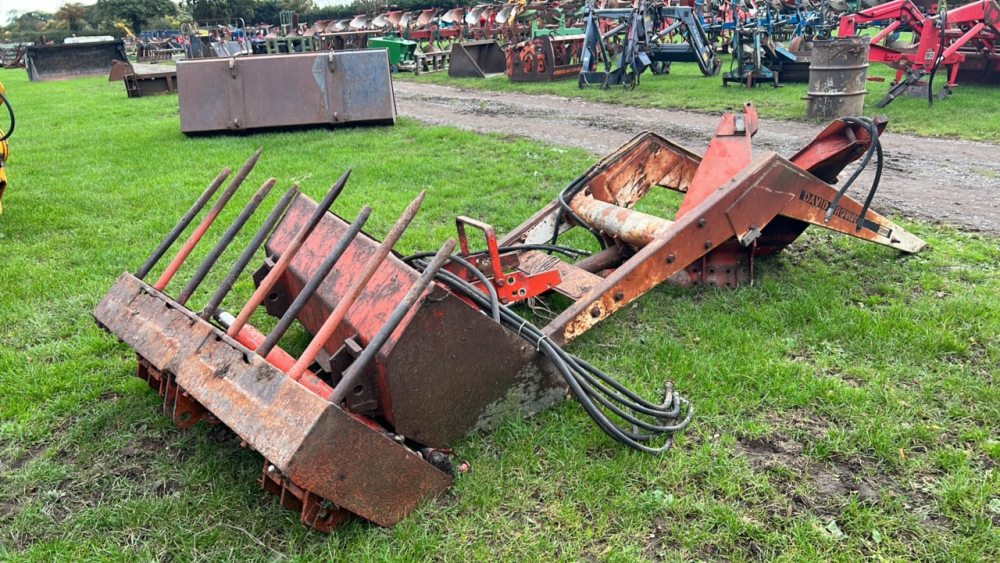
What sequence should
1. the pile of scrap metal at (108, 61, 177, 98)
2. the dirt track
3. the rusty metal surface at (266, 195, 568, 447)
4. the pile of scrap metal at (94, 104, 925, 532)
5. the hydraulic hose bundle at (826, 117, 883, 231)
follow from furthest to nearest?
the pile of scrap metal at (108, 61, 177, 98) < the dirt track < the hydraulic hose bundle at (826, 117, 883, 231) < the rusty metal surface at (266, 195, 568, 447) < the pile of scrap metal at (94, 104, 925, 532)

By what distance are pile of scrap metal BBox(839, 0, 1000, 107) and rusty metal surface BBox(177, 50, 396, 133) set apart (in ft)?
27.4

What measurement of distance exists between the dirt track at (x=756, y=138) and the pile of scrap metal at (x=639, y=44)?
6.32ft

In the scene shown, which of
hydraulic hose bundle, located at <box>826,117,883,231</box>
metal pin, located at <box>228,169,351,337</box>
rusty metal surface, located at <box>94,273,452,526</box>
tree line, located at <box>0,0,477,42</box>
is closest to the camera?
rusty metal surface, located at <box>94,273,452,526</box>

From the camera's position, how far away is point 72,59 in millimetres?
27656

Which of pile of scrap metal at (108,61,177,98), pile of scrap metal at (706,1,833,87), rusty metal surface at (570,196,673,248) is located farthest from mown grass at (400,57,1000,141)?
pile of scrap metal at (108,61,177,98)

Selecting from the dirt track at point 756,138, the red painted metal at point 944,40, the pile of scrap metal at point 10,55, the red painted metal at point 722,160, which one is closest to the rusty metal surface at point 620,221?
the red painted metal at point 722,160

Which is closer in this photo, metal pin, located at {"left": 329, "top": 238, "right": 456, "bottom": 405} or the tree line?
metal pin, located at {"left": 329, "top": 238, "right": 456, "bottom": 405}

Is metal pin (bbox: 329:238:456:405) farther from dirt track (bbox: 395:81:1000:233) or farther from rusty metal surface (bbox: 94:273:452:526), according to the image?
dirt track (bbox: 395:81:1000:233)

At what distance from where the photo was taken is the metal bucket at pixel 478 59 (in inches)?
768

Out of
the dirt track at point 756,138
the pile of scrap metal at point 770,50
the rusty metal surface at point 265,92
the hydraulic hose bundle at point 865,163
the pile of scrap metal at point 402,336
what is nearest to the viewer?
the pile of scrap metal at point 402,336

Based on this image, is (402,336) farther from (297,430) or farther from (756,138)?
(756,138)

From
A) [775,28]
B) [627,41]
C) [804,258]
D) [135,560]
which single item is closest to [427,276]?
[135,560]

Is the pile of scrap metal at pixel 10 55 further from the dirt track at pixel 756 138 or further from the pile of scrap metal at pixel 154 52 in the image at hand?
the dirt track at pixel 756 138

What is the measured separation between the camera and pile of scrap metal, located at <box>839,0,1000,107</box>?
10.7m
